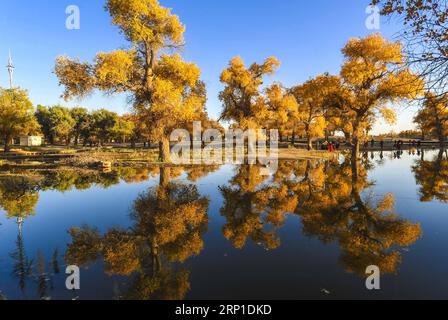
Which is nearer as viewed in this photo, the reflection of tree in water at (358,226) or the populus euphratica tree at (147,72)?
the reflection of tree in water at (358,226)

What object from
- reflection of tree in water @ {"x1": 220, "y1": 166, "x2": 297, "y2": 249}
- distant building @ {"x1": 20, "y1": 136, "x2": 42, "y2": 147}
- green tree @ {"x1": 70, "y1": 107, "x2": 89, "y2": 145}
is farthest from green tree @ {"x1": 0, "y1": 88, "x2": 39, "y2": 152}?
reflection of tree in water @ {"x1": 220, "y1": 166, "x2": 297, "y2": 249}

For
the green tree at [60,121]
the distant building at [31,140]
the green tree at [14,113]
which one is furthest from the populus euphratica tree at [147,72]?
the distant building at [31,140]

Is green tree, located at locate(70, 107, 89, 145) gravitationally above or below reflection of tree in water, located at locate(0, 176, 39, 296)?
above

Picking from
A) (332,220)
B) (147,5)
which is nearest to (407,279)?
(332,220)

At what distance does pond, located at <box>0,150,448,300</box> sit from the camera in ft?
16.6

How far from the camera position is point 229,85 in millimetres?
40594

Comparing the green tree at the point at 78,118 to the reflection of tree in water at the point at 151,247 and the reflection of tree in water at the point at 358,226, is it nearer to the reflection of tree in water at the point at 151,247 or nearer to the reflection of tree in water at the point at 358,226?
the reflection of tree in water at the point at 151,247

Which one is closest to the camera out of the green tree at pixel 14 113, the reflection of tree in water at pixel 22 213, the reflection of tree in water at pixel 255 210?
the reflection of tree in water at pixel 22 213

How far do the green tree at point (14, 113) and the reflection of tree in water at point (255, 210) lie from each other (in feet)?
126

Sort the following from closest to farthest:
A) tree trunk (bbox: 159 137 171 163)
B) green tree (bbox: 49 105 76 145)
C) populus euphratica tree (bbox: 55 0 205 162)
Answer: populus euphratica tree (bbox: 55 0 205 162) < tree trunk (bbox: 159 137 171 163) < green tree (bbox: 49 105 76 145)

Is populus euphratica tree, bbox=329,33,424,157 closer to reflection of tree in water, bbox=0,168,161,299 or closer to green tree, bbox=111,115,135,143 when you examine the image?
reflection of tree in water, bbox=0,168,161,299

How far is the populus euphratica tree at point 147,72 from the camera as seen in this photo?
72.9 feet

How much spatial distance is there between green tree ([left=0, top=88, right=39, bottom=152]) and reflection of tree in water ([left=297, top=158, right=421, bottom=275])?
42600 millimetres
